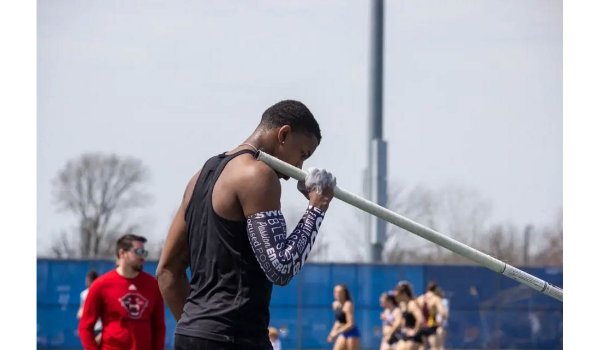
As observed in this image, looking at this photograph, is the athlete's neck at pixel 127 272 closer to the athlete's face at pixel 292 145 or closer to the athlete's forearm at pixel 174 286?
the athlete's forearm at pixel 174 286

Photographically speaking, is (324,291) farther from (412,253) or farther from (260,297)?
(260,297)

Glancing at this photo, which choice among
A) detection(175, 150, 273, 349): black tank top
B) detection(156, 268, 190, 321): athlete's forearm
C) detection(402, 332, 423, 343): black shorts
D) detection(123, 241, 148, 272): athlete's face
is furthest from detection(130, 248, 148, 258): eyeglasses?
detection(402, 332, 423, 343): black shorts

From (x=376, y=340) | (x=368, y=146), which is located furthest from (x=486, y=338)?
(x=368, y=146)

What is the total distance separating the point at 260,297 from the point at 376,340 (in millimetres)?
21188

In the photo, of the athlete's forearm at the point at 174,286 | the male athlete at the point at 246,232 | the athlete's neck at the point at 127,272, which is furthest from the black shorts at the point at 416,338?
the male athlete at the point at 246,232

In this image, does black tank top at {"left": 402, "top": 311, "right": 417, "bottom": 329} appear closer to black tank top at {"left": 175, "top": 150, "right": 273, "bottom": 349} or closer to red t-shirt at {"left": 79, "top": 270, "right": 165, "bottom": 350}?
red t-shirt at {"left": 79, "top": 270, "right": 165, "bottom": 350}

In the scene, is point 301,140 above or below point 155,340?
above

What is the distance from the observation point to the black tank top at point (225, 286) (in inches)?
212

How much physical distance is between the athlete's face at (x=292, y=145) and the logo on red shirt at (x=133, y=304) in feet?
14.3

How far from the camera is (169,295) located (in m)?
5.85

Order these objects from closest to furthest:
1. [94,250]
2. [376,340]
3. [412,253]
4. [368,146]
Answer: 1. [376,340]
2. [368,146]
3. [94,250]
4. [412,253]

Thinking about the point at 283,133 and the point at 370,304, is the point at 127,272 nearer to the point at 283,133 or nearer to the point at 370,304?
the point at 283,133

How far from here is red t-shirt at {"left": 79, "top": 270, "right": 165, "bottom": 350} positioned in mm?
9641
